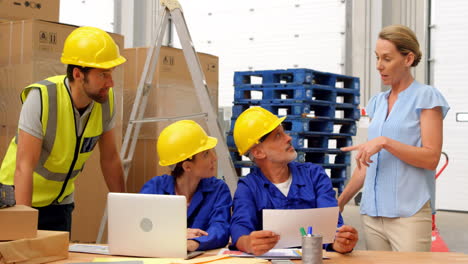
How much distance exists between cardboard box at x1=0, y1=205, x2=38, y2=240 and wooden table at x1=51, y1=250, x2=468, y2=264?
0.68 feet

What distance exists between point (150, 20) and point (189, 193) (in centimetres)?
883

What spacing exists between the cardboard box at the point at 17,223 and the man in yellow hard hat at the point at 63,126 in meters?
0.52

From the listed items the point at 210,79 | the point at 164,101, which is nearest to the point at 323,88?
the point at 210,79

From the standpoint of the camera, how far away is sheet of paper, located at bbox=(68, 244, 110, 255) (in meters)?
3.03

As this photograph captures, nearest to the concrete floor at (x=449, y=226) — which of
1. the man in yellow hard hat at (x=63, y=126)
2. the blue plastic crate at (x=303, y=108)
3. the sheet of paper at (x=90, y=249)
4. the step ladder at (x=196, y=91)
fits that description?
the blue plastic crate at (x=303, y=108)

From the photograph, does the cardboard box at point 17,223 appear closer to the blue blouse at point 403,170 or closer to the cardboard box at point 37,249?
the cardboard box at point 37,249

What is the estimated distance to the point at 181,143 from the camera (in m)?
3.49

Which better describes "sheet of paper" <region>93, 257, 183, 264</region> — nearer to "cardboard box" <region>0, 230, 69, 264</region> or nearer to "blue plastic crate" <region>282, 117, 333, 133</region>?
"cardboard box" <region>0, 230, 69, 264</region>

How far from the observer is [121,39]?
5266 millimetres

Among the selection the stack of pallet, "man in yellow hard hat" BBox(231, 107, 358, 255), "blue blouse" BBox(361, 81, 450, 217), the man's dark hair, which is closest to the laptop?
"man in yellow hard hat" BBox(231, 107, 358, 255)

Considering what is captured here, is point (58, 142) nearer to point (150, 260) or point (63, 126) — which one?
point (63, 126)

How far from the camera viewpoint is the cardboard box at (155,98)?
18.5 ft

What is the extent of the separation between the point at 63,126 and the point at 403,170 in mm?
1803

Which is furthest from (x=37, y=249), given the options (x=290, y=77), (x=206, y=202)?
(x=290, y=77)
